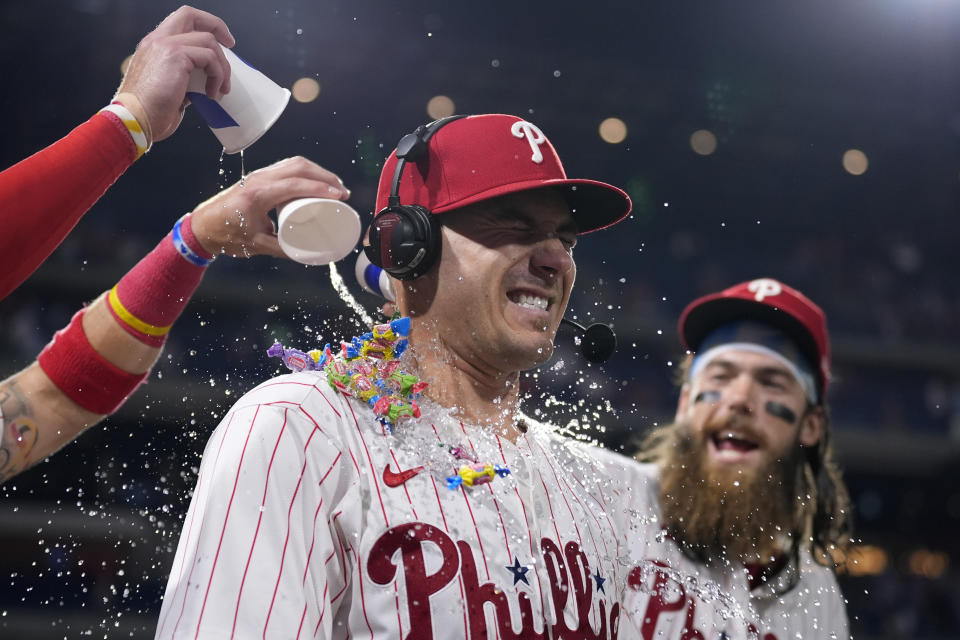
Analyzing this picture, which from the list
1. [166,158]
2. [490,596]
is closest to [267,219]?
[490,596]

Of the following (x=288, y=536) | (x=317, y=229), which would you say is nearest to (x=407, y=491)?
(x=288, y=536)

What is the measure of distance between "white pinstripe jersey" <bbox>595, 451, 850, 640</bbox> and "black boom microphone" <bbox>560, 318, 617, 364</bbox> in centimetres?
55

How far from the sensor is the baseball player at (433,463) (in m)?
1.58

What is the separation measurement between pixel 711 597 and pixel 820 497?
2.91 feet

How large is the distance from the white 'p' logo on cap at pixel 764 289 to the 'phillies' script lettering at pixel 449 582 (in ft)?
6.56

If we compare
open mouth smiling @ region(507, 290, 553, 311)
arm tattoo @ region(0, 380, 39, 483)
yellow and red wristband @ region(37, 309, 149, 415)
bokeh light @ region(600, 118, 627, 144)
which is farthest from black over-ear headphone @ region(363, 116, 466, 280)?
bokeh light @ region(600, 118, 627, 144)

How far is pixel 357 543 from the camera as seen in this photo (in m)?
1.66

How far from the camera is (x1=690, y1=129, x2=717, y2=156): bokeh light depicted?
9.60 meters

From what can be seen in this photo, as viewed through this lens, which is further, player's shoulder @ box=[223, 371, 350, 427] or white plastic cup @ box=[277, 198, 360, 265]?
white plastic cup @ box=[277, 198, 360, 265]

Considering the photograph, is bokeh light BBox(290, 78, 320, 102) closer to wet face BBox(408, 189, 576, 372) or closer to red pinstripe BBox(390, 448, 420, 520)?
wet face BBox(408, 189, 576, 372)

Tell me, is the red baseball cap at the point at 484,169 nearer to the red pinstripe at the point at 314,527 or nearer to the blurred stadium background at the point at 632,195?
the red pinstripe at the point at 314,527

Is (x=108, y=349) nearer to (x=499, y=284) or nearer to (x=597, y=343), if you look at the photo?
(x=499, y=284)

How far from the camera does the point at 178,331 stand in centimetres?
905

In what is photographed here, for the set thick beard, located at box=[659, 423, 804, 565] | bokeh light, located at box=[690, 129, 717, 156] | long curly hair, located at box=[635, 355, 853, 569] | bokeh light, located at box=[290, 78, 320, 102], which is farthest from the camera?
bokeh light, located at box=[690, 129, 717, 156]
